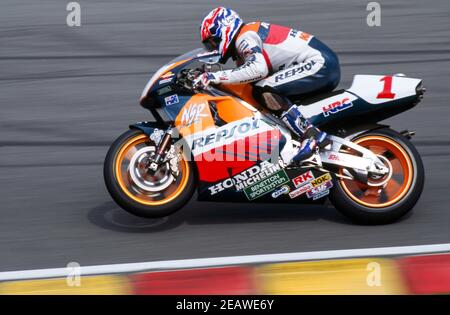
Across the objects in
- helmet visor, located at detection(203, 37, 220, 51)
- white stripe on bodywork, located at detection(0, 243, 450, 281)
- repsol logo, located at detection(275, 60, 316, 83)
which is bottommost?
white stripe on bodywork, located at detection(0, 243, 450, 281)

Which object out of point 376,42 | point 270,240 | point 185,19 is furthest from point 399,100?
point 185,19

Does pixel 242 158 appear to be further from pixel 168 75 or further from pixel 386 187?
pixel 386 187

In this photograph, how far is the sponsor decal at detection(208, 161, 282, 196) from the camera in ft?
23.1

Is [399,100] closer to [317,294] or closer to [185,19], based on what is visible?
[317,294]

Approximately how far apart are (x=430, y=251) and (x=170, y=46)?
7.00 meters

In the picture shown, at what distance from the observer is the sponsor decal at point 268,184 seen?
277 inches

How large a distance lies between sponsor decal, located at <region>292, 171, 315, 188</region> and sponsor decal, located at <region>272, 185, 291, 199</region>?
0.22ft

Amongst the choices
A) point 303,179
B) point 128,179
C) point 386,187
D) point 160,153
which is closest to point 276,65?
point 303,179

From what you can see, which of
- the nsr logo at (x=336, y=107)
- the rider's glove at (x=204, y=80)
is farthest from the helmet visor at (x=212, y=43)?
the nsr logo at (x=336, y=107)

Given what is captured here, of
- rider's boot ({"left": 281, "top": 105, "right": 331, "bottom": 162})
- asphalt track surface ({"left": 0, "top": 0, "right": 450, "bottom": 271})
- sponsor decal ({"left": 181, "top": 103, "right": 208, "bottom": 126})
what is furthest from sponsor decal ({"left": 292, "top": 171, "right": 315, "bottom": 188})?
sponsor decal ({"left": 181, "top": 103, "right": 208, "bottom": 126})

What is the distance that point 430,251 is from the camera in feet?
19.3

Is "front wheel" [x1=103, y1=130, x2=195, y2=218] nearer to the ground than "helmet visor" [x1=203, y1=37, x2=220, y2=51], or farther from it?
nearer to the ground

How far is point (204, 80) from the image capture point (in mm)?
7016

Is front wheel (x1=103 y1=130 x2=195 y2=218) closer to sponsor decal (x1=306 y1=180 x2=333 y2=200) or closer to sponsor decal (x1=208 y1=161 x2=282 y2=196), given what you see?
sponsor decal (x1=208 y1=161 x2=282 y2=196)
